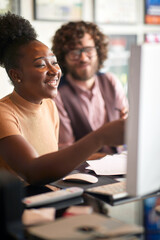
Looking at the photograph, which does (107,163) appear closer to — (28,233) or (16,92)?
(16,92)

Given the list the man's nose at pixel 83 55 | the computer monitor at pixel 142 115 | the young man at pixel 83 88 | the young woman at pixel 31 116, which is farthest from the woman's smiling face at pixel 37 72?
the man's nose at pixel 83 55

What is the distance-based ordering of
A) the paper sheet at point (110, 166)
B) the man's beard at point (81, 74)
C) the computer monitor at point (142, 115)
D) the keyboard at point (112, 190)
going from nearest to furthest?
the computer monitor at point (142, 115) < the keyboard at point (112, 190) < the paper sheet at point (110, 166) < the man's beard at point (81, 74)

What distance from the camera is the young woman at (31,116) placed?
1.19 meters

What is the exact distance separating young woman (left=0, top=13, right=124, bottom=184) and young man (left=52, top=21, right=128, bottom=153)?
89 centimetres

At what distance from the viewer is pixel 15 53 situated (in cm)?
155

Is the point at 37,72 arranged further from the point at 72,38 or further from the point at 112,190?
the point at 72,38

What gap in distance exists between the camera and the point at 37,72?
1495mm

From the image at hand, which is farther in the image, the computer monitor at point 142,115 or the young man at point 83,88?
the young man at point 83,88

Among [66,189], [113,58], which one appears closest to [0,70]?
[113,58]

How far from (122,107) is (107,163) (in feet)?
4.61

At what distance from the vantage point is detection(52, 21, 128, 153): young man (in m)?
2.71

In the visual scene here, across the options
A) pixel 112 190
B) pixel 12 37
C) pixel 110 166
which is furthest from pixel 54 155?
pixel 12 37

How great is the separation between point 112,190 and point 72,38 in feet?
5.94

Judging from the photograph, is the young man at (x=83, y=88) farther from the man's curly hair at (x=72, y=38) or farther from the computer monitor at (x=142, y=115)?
the computer monitor at (x=142, y=115)
